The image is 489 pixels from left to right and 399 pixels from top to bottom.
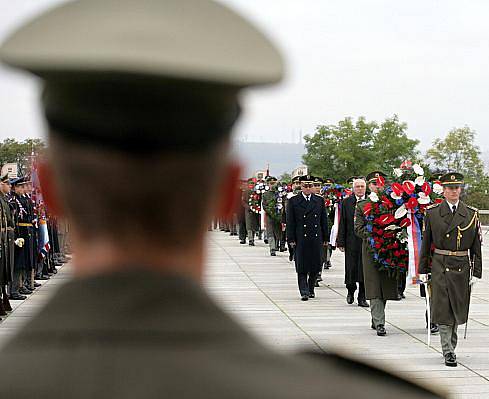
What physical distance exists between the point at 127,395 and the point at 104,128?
36cm

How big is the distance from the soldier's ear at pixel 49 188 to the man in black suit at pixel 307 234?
44.2 feet

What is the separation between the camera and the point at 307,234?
50.3ft

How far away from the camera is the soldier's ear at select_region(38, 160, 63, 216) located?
1.46 metres

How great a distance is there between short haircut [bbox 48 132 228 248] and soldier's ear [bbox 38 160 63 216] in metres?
0.05

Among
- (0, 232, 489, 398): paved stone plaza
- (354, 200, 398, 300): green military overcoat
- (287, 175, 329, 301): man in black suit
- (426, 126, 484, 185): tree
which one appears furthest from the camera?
(426, 126, 484, 185): tree

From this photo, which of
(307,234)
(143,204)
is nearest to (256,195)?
(307,234)

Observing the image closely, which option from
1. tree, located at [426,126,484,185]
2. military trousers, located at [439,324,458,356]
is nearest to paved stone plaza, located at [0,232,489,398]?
military trousers, located at [439,324,458,356]

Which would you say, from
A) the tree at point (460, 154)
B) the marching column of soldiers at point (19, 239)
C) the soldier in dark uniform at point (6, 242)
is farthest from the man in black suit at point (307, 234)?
the tree at point (460, 154)

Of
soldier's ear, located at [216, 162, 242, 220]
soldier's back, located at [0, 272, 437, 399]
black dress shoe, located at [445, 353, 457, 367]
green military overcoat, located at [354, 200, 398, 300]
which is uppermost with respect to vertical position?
soldier's ear, located at [216, 162, 242, 220]

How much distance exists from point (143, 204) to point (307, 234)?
14052mm

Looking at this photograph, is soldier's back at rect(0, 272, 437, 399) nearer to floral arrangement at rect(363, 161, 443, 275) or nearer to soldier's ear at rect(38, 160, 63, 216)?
soldier's ear at rect(38, 160, 63, 216)

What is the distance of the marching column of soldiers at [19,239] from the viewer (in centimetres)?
1365

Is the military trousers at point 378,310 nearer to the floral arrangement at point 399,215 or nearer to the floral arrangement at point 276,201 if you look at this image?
the floral arrangement at point 399,215

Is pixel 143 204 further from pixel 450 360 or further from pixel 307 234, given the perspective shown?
pixel 307 234
